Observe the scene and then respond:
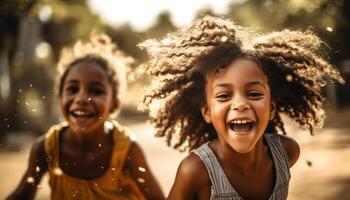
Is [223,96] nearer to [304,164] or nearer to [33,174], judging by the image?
[33,174]

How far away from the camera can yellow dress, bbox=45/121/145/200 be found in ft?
12.6

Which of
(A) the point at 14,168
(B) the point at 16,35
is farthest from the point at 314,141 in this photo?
(B) the point at 16,35

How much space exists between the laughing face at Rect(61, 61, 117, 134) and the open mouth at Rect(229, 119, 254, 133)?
1252 millimetres

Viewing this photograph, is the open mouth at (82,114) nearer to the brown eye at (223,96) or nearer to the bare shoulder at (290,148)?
the brown eye at (223,96)

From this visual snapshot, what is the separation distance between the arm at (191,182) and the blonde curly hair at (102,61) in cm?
145

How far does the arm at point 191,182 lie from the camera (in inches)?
117

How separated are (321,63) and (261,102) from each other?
0.89m

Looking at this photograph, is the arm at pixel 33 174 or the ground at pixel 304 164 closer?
the arm at pixel 33 174

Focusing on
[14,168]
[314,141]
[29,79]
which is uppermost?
[29,79]

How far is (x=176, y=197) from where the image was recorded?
118 inches

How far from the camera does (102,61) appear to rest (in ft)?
14.3

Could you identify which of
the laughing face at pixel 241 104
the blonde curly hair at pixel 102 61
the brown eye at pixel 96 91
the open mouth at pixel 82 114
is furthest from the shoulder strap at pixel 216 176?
the blonde curly hair at pixel 102 61

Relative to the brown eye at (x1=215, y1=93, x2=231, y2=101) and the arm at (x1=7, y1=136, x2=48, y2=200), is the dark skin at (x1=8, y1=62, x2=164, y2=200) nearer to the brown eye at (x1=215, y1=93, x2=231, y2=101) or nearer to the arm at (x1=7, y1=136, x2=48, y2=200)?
the arm at (x1=7, y1=136, x2=48, y2=200)

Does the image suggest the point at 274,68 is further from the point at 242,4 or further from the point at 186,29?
the point at 242,4
